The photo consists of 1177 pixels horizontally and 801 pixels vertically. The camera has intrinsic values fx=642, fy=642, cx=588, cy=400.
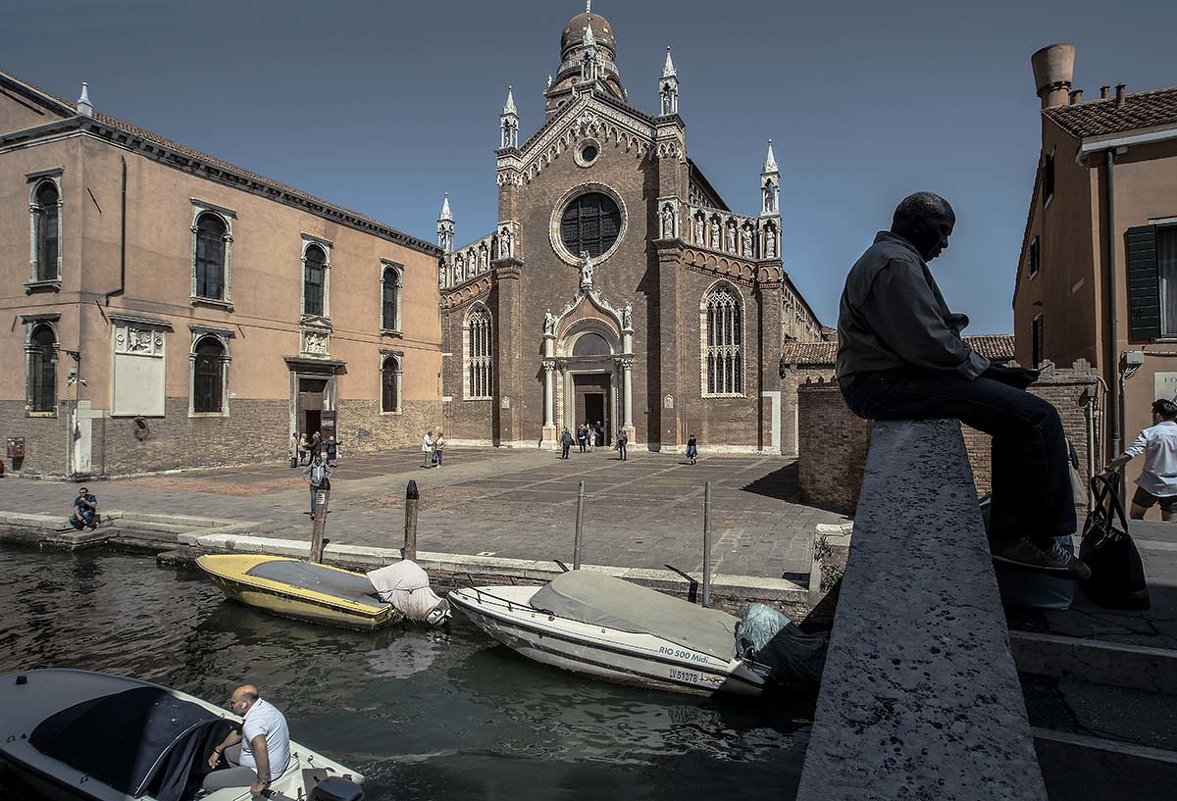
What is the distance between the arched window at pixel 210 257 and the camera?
2203 centimetres

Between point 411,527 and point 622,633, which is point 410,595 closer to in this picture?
point 411,527

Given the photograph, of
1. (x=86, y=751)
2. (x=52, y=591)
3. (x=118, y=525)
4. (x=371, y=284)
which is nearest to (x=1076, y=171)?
(x=86, y=751)

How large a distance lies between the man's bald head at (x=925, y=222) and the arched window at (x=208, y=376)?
23747 mm

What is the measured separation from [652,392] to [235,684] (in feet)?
79.8

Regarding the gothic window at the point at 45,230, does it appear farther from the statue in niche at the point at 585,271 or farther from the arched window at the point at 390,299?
the statue in niche at the point at 585,271

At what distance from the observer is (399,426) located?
30844mm

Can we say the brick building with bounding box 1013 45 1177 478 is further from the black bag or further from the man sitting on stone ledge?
the man sitting on stone ledge

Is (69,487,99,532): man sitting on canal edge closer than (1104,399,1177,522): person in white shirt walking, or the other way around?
(1104,399,1177,522): person in white shirt walking

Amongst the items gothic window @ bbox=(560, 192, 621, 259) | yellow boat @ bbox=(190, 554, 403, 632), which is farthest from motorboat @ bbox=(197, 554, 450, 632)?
gothic window @ bbox=(560, 192, 621, 259)

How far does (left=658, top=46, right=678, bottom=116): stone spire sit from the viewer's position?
29.8m

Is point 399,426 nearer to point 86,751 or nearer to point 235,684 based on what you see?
point 235,684

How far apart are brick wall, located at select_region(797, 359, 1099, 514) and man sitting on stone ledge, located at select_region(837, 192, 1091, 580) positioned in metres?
8.37

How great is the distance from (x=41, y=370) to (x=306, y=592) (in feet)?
55.0

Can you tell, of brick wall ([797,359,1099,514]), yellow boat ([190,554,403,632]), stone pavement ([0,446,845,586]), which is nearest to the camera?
yellow boat ([190,554,403,632])
